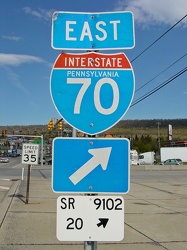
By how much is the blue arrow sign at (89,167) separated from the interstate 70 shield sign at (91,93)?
0.45ft

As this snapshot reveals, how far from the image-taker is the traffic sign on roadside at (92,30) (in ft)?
10.2

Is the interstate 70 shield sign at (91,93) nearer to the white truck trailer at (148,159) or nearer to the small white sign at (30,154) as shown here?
the small white sign at (30,154)

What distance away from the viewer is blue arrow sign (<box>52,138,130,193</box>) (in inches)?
114

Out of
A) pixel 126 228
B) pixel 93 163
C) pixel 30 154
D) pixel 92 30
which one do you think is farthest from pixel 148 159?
pixel 93 163

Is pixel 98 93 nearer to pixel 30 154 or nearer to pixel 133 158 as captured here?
pixel 30 154

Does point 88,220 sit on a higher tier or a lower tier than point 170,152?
lower

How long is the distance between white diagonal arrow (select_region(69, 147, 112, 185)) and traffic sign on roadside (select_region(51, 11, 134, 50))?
848 mm

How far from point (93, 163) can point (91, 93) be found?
54 centimetres

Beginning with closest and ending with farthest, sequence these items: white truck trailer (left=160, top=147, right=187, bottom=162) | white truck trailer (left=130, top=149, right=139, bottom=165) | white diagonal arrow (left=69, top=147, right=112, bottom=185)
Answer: white diagonal arrow (left=69, top=147, right=112, bottom=185) < white truck trailer (left=130, top=149, right=139, bottom=165) < white truck trailer (left=160, top=147, right=187, bottom=162)

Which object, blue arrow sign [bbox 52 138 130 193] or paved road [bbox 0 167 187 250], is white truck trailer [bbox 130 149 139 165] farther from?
blue arrow sign [bbox 52 138 130 193]

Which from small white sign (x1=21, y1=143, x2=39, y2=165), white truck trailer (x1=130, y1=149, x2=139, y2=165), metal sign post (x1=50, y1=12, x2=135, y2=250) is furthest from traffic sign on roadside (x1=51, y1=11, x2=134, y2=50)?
white truck trailer (x1=130, y1=149, x2=139, y2=165)

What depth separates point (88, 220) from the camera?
2.93 metres

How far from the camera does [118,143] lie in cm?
295

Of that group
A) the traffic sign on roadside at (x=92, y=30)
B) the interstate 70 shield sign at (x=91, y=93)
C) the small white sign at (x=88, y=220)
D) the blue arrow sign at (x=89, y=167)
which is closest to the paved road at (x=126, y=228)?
the small white sign at (x=88, y=220)
